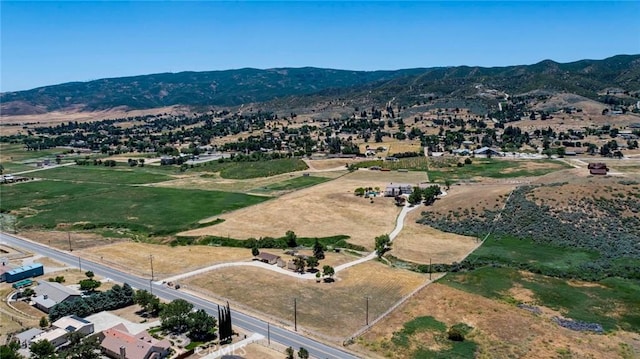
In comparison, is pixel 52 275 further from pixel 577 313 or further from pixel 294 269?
pixel 577 313

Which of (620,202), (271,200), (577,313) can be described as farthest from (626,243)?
(271,200)

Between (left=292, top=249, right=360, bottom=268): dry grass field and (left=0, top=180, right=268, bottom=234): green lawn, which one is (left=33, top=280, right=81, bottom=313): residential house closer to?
(left=292, top=249, right=360, bottom=268): dry grass field

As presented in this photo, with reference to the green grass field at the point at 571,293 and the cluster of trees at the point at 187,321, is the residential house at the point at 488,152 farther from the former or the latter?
the cluster of trees at the point at 187,321

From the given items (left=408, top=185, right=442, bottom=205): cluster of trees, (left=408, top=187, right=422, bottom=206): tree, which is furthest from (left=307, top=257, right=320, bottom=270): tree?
(left=408, top=185, right=442, bottom=205): cluster of trees

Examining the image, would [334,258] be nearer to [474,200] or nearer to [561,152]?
[474,200]

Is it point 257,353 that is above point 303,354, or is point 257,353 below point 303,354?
below

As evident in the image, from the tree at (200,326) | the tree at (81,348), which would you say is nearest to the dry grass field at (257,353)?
the tree at (200,326)

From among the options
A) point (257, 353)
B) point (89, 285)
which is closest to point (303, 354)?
point (257, 353)
